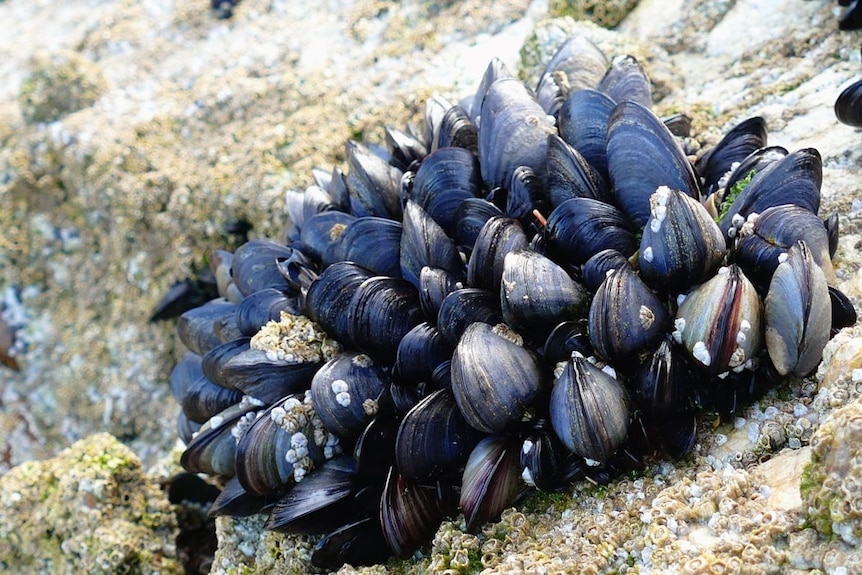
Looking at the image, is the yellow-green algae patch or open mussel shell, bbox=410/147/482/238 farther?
the yellow-green algae patch

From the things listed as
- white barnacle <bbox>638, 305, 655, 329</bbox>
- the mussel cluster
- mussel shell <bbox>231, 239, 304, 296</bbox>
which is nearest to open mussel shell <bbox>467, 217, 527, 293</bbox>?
the mussel cluster

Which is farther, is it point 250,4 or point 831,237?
point 250,4

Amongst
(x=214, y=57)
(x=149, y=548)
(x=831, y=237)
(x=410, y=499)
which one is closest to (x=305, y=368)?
(x=410, y=499)

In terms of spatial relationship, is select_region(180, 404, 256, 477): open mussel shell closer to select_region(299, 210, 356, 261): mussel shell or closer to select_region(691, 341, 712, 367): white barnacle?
select_region(299, 210, 356, 261): mussel shell

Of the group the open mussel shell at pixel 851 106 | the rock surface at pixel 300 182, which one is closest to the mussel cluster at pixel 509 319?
the rock surface at pixel 300 182

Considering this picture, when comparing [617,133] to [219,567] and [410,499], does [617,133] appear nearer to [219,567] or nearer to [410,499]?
[410,499]

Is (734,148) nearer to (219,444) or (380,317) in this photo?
(380,317)
